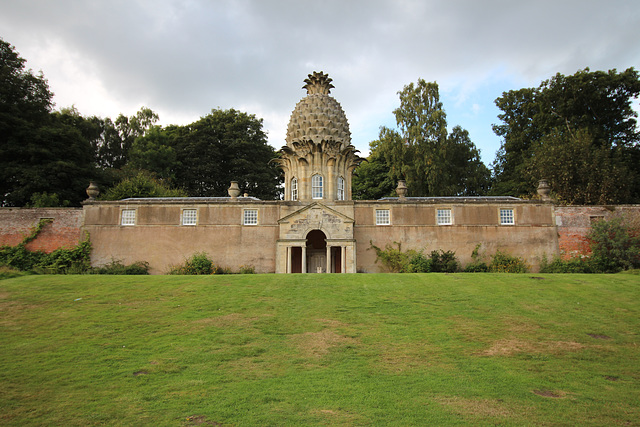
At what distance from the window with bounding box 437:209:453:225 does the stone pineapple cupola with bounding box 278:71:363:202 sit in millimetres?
6154

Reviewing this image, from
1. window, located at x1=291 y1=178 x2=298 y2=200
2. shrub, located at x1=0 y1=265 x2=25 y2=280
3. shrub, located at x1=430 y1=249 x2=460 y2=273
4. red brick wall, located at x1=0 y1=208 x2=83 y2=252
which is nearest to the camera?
shrub, located at x1=0 y1=265 x2=25 y2=280

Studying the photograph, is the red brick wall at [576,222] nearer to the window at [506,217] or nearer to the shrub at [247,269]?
the window at [506,217]

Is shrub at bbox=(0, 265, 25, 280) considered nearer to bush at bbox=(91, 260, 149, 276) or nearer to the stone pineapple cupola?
bush at bbox=(91, 260, 149, 276)

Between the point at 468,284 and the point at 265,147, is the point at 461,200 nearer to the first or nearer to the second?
the point at 468,284

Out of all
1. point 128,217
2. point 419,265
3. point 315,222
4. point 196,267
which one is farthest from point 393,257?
point 128,217

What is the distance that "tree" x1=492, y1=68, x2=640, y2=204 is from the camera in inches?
1516

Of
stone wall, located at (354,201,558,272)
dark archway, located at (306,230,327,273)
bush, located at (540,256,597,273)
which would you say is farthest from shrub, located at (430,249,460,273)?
dark archway, located at (306,230,327,273)

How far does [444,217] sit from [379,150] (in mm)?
18269

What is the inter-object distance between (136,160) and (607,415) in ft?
158

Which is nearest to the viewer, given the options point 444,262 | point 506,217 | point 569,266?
point 569,266

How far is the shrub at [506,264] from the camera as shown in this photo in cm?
2838

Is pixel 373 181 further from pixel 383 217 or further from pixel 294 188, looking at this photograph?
pixel 383 217

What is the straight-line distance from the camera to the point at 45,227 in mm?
29516

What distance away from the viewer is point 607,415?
30.2 ft
